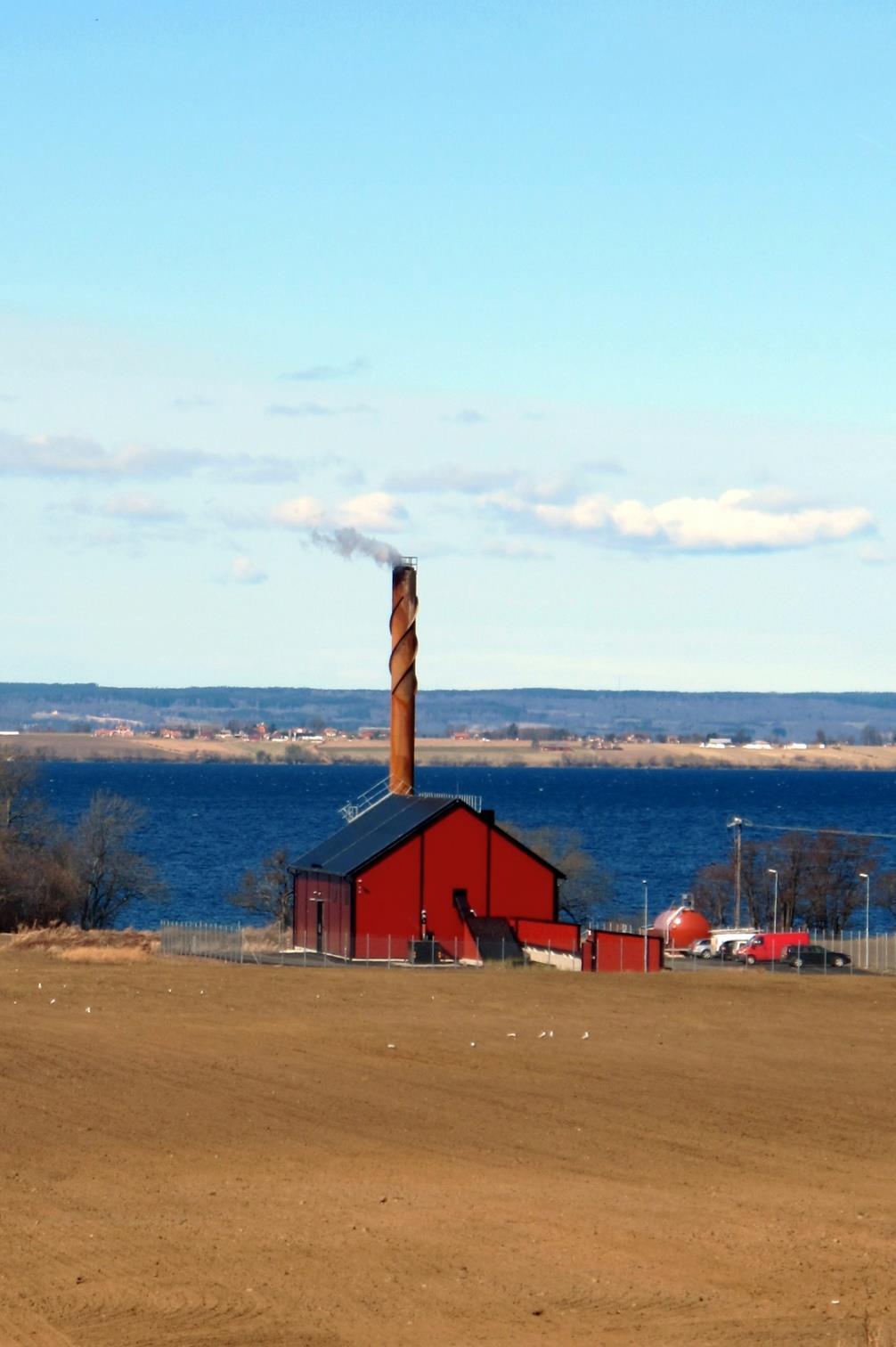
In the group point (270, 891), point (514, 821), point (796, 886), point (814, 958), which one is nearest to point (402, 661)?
point (814, 958)

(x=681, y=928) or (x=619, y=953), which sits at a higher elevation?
(x=619, y=953)

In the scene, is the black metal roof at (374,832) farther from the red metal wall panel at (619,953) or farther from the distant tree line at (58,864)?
the distant tree line at (58,864)

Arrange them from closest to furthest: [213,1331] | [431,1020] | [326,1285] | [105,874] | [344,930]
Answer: [213,1331] → [326,1285] → [431,1020] → [344,930] → [105,874]

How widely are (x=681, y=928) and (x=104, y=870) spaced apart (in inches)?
921

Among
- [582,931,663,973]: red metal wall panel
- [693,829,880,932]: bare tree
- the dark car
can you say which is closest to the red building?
[582,931,663,973]: red metal wall panel

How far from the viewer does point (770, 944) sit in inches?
2393

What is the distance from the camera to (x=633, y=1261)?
18.0 m

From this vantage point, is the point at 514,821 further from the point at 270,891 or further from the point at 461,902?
the point at 461,902

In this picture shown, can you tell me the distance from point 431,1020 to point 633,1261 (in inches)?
745

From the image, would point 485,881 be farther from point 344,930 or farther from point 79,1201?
point 79,1201

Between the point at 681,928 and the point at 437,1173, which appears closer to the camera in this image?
the point at 437,1173

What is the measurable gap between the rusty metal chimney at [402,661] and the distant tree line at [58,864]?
1288 centimetres

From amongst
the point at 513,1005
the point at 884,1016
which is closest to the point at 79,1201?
the point at 513,1005

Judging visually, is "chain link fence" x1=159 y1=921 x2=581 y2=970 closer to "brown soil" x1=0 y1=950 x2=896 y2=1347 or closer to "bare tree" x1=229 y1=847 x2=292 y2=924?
"brown soil" x1=0 y1=950 x2=896 y2=1347
